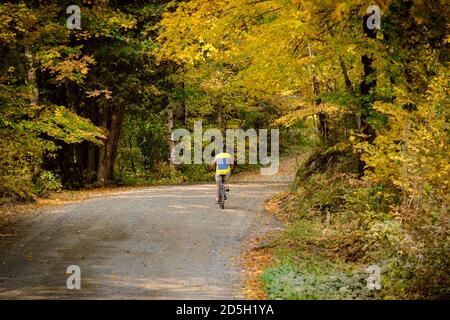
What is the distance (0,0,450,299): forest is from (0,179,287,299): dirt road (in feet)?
4.08

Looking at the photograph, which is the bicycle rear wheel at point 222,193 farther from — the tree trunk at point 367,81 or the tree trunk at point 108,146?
the tree trunk at point 108,146

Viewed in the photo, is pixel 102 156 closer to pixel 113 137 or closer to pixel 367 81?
pixel 113 137

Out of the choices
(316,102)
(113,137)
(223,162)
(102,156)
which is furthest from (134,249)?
(113,137)

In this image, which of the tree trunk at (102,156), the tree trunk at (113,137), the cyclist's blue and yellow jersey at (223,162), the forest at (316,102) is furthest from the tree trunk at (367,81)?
the tree trunk at (113,137)

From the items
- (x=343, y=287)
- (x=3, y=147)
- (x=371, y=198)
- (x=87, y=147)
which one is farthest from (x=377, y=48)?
(x=87, y=147)

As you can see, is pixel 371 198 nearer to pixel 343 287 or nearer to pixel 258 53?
pixel 343 287

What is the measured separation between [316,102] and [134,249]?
38.3 ft

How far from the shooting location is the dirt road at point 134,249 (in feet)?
28.7

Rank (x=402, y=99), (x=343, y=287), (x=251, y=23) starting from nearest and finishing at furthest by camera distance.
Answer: (x=343, y=287) → (x=402, y=99) → (x=251, y=23)

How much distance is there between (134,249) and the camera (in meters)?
11.6

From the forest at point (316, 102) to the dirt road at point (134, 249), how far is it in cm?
124

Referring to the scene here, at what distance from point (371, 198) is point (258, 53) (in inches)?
253

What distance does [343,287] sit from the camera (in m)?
8.26

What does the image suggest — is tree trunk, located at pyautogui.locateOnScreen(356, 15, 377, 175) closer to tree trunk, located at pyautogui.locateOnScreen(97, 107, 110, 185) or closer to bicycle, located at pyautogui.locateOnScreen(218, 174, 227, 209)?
bicycle, located at pyautogui.locateOnScreen(218, 174, 227, 209)
